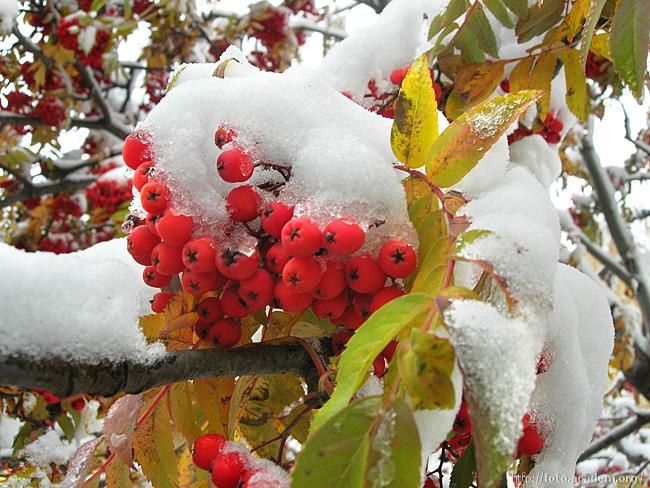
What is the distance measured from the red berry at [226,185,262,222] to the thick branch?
0.21 metres

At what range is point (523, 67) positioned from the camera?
4.58 feet

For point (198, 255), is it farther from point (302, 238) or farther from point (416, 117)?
point (416, 117)

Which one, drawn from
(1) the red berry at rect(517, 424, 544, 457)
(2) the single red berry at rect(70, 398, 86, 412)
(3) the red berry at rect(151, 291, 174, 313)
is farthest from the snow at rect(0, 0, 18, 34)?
(1) the red berry at rect(517, 424, 544, 457)

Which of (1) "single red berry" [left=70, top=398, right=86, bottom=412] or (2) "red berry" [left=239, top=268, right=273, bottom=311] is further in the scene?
(1) "single red berry" [left=70, top=398, right=86, bottom=412]

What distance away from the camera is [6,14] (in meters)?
2.61

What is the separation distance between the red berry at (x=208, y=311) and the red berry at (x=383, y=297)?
0.85ft

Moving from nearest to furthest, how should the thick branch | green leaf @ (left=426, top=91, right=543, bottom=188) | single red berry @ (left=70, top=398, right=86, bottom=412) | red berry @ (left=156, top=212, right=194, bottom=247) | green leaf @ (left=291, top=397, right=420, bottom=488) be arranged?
green leaf @ (left=291, top=397, right=420, bottom=488)
the thick branch
green leaf @ (left=426, top=91, right=543, bottom=188)
red berry @ (left=156, top=212, right=194, bottom=247)
single red berry @ (left=70, top=398, right=86, bottom=412)

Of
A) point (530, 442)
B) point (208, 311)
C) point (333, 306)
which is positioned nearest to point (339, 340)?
point (333, 306)

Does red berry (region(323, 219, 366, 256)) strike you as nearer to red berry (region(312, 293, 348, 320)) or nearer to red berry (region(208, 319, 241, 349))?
red berry (region(312, 293, 348, 320))

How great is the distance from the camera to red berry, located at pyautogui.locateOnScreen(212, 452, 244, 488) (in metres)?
0.84

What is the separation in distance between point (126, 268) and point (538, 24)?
1.04 meters

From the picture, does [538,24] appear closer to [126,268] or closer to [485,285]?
[485,285]

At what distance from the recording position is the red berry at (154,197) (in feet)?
2.77

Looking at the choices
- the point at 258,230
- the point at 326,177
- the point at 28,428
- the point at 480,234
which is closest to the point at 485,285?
the point at 480,234
